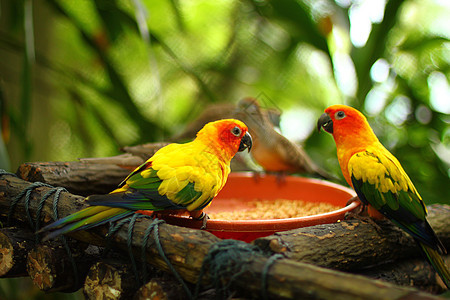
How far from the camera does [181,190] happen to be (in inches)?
32.4

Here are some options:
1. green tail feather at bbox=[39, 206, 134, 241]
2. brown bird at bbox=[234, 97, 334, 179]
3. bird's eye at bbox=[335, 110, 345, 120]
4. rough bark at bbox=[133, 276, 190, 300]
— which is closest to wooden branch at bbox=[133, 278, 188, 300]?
rough bark at bbox=[133, 276, 190, 300]

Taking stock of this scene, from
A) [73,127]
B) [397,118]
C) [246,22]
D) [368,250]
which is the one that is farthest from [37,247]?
[397,118]

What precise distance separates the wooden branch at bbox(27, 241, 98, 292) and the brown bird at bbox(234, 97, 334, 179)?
0.60 meters

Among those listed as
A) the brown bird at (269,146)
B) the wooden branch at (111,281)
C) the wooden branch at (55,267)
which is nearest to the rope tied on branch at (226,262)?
the wooden branch at (111,281)

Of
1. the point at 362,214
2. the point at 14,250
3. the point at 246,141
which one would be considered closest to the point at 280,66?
the point at 246,141

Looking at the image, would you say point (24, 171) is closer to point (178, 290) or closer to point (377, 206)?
point (178, 290)

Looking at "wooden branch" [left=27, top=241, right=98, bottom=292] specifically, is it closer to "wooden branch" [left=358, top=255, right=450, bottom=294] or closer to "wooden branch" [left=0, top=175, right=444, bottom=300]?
"wooden branch" [left=0, top=175, right=444, bottom=300]

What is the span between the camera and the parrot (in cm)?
91

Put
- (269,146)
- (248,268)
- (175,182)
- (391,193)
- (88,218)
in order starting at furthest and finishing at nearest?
(269,146) < (391,193) < (175,182) < (88,218) < (248,268)

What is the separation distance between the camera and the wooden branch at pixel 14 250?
0.84 metres

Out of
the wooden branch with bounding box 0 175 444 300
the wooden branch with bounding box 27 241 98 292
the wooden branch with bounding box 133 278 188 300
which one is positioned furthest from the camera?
the wooden branch with bounding box 27 241 98 292

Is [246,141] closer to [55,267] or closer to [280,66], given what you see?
[280,66]

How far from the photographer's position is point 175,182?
826 mm

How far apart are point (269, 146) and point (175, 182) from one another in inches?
20.7
